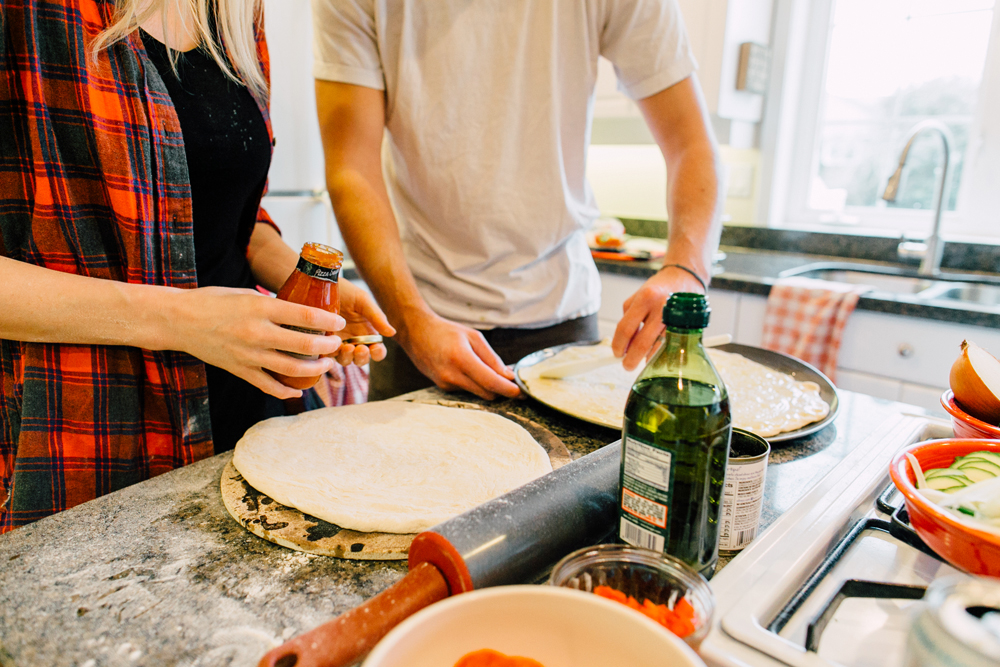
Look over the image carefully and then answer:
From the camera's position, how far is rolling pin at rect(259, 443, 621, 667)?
1.38 feet

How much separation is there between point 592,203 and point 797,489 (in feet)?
2.88

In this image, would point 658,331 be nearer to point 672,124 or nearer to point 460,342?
point 460,342

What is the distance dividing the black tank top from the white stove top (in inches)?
→ 33.0

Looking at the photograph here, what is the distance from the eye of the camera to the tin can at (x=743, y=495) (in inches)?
23.9

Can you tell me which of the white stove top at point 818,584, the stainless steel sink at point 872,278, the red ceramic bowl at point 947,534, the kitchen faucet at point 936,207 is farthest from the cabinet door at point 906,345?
the red ceramic bowl at point 947,534

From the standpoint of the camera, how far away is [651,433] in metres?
0.53

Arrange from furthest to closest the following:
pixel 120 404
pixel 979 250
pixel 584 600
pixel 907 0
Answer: pixel 907 0, pixel 979 250, pixel 120 404, pixel 584 600

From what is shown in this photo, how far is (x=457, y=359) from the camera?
3.44ft

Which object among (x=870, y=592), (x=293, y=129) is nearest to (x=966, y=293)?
(x=870, y=592)

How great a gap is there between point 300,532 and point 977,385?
2.52 ft

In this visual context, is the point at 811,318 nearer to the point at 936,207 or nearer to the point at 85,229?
the point at 936,207

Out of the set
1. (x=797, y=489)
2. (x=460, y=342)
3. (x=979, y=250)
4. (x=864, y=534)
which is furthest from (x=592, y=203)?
(x=979, y=250)

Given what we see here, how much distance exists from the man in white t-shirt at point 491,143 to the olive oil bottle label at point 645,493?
2.28ft

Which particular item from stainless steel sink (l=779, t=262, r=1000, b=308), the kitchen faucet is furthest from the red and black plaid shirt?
the kitchen faucet
